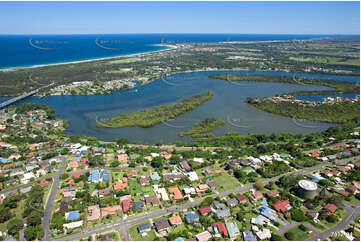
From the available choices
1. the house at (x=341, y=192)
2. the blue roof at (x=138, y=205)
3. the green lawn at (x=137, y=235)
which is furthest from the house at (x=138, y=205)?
the house at (x=341, y=192)

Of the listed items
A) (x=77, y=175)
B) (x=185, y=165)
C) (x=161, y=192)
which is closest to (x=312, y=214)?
(x=185, y=165)

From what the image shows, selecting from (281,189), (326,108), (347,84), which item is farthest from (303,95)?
(281,189)

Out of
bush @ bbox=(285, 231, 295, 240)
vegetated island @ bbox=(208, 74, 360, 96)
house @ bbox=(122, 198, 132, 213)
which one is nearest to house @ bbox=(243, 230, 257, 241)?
bush @ bbox=(285, 231, 295, 240)

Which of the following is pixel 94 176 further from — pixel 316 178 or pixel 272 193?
pixel 316 178

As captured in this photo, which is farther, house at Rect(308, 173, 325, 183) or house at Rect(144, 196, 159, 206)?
house at Rect(308, 173, 325, 183)

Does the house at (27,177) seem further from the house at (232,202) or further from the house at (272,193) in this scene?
the house at (272,193)

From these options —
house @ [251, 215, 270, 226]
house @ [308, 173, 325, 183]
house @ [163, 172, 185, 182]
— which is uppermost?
house @ [308, 173, 325, 183]

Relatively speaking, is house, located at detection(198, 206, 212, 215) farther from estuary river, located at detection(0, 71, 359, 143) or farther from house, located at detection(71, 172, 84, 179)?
estuary river, located at detection(0, 71, 359, 143)
